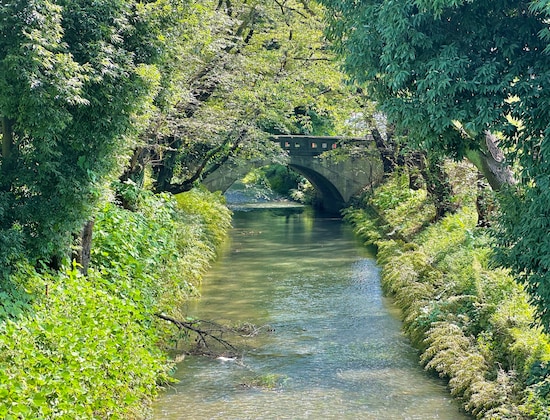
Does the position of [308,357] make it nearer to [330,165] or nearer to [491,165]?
[491,165]

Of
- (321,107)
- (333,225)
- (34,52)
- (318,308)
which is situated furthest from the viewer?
(333,225)

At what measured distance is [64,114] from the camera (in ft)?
26.0

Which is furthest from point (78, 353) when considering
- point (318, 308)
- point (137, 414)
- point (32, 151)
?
point (318, 308)

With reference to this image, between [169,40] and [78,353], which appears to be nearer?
[78,353]

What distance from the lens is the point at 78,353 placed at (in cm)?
734

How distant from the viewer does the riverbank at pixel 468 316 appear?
8820mm

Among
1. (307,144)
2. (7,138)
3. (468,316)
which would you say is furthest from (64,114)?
Result: (307,144)

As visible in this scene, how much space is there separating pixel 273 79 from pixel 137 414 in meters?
13.3

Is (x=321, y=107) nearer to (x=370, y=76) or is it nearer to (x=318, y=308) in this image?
(x=318, y=308)

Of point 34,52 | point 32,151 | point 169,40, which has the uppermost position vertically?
point 169,40

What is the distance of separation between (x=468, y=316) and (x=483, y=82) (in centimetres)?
552

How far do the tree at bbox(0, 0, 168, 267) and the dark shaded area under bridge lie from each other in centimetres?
2222

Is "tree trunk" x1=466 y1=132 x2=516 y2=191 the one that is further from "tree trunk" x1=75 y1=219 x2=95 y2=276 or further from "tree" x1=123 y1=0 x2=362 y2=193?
"tree" x1=123 y1=0 x2=362 y2=193

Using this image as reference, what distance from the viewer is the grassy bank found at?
6.60 m
